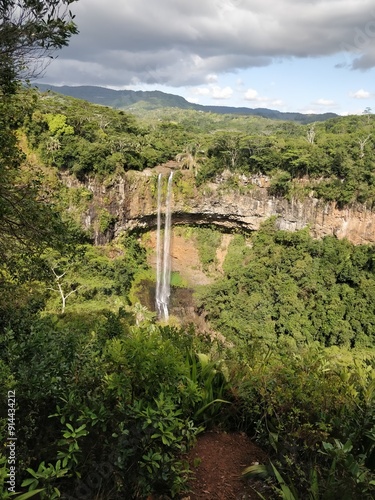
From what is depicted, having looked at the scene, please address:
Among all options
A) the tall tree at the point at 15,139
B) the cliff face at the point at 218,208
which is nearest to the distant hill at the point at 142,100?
the cliff face at the point at 218,208

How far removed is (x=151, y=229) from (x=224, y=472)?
2311 cm

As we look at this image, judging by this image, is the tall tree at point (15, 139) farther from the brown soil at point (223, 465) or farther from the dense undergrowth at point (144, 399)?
the brown soil at point (223, 465)

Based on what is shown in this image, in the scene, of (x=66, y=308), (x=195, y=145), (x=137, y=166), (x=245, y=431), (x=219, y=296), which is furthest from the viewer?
(x=195, y=145)

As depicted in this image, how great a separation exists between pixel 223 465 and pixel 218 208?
22196mm

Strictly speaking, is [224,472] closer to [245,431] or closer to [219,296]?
[245,431]

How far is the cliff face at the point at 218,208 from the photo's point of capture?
2111cm

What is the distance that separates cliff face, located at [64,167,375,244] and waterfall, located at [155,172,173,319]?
1.30 feet

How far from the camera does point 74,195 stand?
802 inches

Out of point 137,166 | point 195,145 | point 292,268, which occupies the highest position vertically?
point 195,145

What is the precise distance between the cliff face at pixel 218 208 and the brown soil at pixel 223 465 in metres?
19.5

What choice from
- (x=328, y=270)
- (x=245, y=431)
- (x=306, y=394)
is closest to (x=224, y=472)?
(x=245, y=431)

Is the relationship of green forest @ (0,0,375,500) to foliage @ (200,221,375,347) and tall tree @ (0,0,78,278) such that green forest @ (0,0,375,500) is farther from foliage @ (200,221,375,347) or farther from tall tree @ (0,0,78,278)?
foliage @ (200,221,375,347)

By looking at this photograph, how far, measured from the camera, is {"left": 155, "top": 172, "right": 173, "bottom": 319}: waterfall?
21984 millimetres

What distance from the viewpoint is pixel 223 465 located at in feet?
7.55
